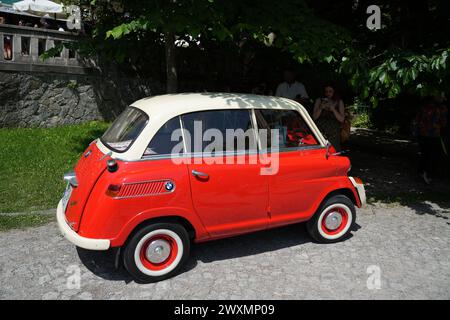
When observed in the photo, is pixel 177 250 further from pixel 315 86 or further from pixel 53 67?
pixel 53 67

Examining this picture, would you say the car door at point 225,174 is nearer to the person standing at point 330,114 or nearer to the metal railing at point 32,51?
the person standing at point 330,114

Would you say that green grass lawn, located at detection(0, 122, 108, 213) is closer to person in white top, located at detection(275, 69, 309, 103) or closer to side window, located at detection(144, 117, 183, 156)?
side window, located at detection(144, 117, 183, 156)

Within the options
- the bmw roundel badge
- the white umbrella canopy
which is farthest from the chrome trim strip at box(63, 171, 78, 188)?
the white umbrella canopy

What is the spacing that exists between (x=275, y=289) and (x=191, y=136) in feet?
5.78

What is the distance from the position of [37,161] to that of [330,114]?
5492mm

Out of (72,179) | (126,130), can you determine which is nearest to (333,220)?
(126,130)

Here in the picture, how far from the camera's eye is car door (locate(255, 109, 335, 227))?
183 inches

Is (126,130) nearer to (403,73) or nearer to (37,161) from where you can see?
(403,73)

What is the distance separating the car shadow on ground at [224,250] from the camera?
4.43m

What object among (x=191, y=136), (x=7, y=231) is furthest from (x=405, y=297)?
(x=7, y=231)

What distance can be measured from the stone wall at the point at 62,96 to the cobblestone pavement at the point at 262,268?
17.3 ft

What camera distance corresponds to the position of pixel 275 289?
13.3ft

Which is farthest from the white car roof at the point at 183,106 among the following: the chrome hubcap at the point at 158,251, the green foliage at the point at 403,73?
Answer: the green foliage at the point at 403,73

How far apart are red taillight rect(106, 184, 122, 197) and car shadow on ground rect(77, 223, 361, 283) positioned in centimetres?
99
